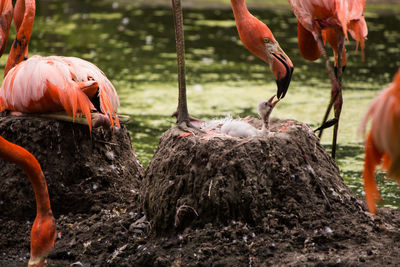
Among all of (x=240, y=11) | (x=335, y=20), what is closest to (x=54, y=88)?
(x=240, y=11)

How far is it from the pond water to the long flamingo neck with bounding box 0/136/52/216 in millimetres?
1781

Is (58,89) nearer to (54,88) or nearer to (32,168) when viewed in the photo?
(54,88)

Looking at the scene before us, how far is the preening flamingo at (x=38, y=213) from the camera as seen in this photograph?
3281mm

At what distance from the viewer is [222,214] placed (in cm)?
348

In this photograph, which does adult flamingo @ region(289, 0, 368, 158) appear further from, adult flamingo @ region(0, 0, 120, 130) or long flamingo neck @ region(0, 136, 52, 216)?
long flamingo neck @ region(0, 136, 52, 216)

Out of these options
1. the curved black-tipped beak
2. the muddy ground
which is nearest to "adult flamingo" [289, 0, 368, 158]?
the curved black-tipped beak

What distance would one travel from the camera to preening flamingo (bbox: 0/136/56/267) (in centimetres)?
328

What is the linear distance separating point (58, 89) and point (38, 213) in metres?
0.86

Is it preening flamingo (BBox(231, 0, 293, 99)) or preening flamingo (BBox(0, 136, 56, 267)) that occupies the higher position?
preening flamingo (BBox(231, 0, 293, 99))

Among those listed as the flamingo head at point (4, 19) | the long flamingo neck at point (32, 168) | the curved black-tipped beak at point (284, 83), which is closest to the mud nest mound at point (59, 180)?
the long flamingo neck at point (32, 168)

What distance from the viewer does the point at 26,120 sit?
13.3ft

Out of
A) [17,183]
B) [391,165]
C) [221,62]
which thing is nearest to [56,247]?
[17,183]

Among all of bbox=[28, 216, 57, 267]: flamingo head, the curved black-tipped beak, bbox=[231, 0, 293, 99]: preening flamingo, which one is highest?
bbox=[231, 0, 293, 99]: preening flamingo

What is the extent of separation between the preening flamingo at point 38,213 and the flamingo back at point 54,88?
20.7 inches
